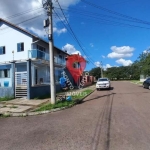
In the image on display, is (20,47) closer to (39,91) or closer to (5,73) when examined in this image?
(5,73)

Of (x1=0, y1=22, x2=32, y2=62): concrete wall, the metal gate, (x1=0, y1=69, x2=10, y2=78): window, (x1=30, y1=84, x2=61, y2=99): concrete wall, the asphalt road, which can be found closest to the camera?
the asphalt road

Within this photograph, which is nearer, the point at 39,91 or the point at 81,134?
the point at 81,134

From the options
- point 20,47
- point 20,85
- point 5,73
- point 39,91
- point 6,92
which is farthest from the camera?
point 20,47

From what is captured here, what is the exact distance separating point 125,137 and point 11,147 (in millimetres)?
3383

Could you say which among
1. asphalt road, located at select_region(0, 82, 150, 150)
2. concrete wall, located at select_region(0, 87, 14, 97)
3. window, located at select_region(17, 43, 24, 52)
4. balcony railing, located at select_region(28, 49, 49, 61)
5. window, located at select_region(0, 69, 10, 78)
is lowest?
asphalt road, located at select_region(0, 82, 150, 150)

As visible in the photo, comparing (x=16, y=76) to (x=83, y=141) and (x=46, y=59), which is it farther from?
(x=83, y=141)

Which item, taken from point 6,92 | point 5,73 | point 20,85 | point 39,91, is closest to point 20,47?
point 5,73

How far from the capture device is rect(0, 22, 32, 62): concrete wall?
2259cm

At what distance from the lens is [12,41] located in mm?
23531

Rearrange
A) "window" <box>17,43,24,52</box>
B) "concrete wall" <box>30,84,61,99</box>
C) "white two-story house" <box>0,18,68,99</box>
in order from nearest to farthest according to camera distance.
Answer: "concrete wall" <box>30,84,61,99</box> → "white two-story house" <box>0,18,68,99</box> → "window" <box>17,43,24,52</box>

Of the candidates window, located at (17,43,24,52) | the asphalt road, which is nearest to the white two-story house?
window, located at (17,43,24,52)

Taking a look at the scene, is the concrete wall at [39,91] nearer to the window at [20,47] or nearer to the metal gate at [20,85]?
the metal gate at [20,85]

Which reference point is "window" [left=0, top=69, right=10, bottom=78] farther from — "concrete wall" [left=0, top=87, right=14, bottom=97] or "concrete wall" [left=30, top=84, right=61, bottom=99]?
"concrete wall" [left=30, top=84, right=61, bottom=99]

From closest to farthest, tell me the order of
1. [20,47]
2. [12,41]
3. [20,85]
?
[20,85]
[20,47]
[12,41]
